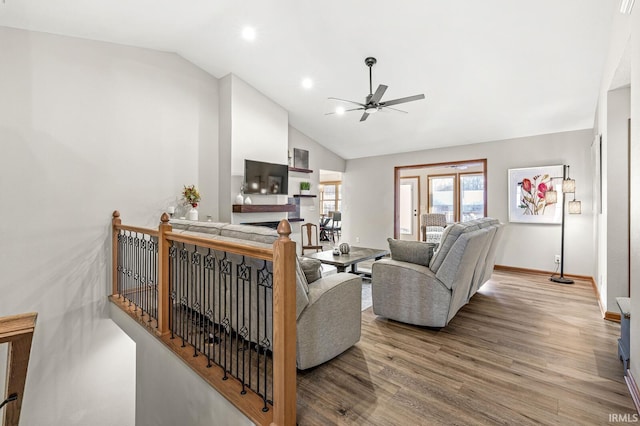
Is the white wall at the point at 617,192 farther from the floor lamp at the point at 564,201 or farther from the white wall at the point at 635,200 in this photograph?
the floor lamp at the point at 564,201

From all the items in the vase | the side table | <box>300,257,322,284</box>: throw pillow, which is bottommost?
the side table

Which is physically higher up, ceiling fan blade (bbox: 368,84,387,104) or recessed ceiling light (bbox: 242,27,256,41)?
recessed ceiling light (bbox: 242,27,256,41)

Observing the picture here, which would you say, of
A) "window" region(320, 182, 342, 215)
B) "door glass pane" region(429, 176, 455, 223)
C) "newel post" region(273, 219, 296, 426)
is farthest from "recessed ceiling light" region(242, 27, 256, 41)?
"window" region(320, 182, 342, 215)

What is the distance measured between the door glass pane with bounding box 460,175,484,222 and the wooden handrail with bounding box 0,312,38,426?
7864 mm

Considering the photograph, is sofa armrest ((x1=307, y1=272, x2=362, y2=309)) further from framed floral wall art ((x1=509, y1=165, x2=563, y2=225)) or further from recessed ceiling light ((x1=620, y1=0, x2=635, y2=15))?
framed floral wall art ((x1=509, y1=165, x2=563, y2=225))

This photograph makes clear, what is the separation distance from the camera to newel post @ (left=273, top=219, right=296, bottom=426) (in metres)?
1.56

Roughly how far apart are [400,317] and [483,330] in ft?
2.58

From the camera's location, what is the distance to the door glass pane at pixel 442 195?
25.9ft

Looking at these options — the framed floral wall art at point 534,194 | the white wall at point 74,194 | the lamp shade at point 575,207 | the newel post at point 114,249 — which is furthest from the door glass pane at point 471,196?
the newel post at point 114,249

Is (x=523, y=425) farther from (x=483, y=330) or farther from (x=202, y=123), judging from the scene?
(x=202, y=123)

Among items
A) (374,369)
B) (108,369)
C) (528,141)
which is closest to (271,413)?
(374,369)

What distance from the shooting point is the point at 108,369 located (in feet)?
12.1

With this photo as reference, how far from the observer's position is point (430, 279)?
2848mm

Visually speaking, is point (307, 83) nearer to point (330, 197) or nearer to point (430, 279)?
point (430, 279)
